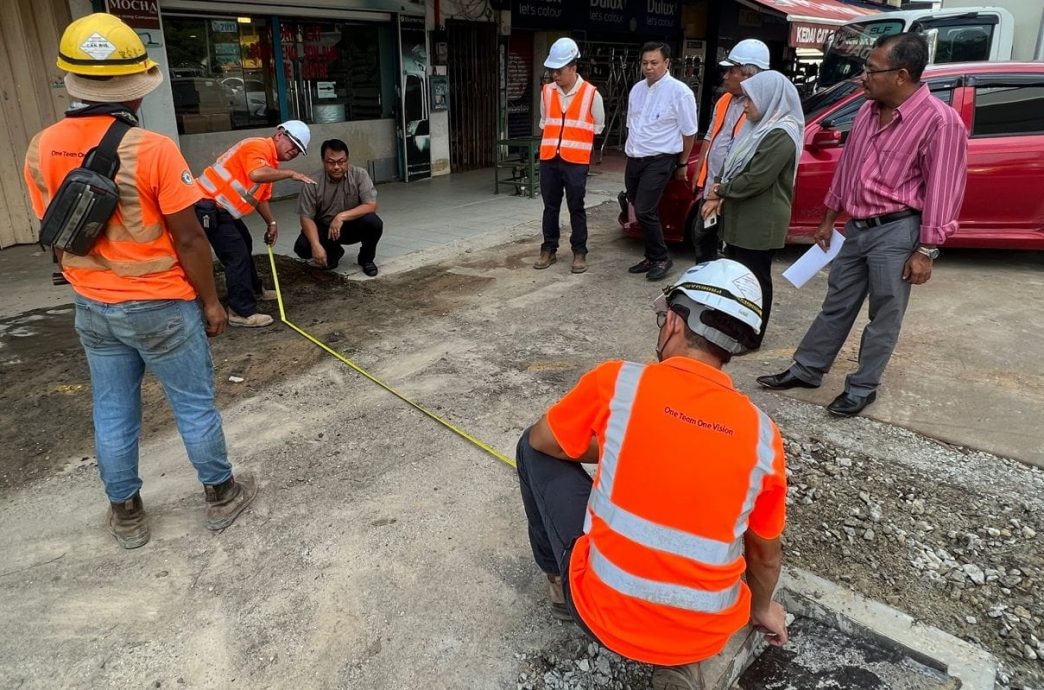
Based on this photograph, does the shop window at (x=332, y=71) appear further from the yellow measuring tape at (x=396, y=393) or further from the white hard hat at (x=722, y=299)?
the white hard hat at (x=722, y=299)

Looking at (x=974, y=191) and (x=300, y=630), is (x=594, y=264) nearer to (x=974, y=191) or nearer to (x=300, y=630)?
(x=974, y=191)

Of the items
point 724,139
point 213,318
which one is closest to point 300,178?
point 213,318

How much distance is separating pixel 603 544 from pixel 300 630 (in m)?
1.20

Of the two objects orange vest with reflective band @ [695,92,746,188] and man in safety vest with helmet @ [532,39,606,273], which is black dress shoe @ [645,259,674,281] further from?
orange vest with reflective band @ [695,92,746,188]

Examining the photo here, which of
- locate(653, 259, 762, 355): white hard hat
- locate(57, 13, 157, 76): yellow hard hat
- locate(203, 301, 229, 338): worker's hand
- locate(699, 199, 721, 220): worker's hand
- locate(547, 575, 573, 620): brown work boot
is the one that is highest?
locate(57, 13, 157, 76): yellow hard hat

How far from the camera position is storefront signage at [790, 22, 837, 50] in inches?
467

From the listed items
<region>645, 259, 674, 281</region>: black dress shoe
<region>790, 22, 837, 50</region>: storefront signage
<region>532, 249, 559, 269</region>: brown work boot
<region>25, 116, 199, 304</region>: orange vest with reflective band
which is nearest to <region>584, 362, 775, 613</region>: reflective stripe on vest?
<region>25, 116, 199, 304</region>: orange vest with reflective band

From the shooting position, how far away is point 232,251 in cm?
476

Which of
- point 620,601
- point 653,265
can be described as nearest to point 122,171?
point 620,601

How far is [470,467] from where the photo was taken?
323 centimetres

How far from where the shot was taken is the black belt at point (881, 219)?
3367 mm

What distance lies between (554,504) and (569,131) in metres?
4.48

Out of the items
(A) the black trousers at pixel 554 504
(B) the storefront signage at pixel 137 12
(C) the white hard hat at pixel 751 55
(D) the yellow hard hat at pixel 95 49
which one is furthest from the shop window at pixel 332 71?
(A) the black trousers at pixel 554 504

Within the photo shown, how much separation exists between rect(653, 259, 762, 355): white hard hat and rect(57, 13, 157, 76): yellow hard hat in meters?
1.95
